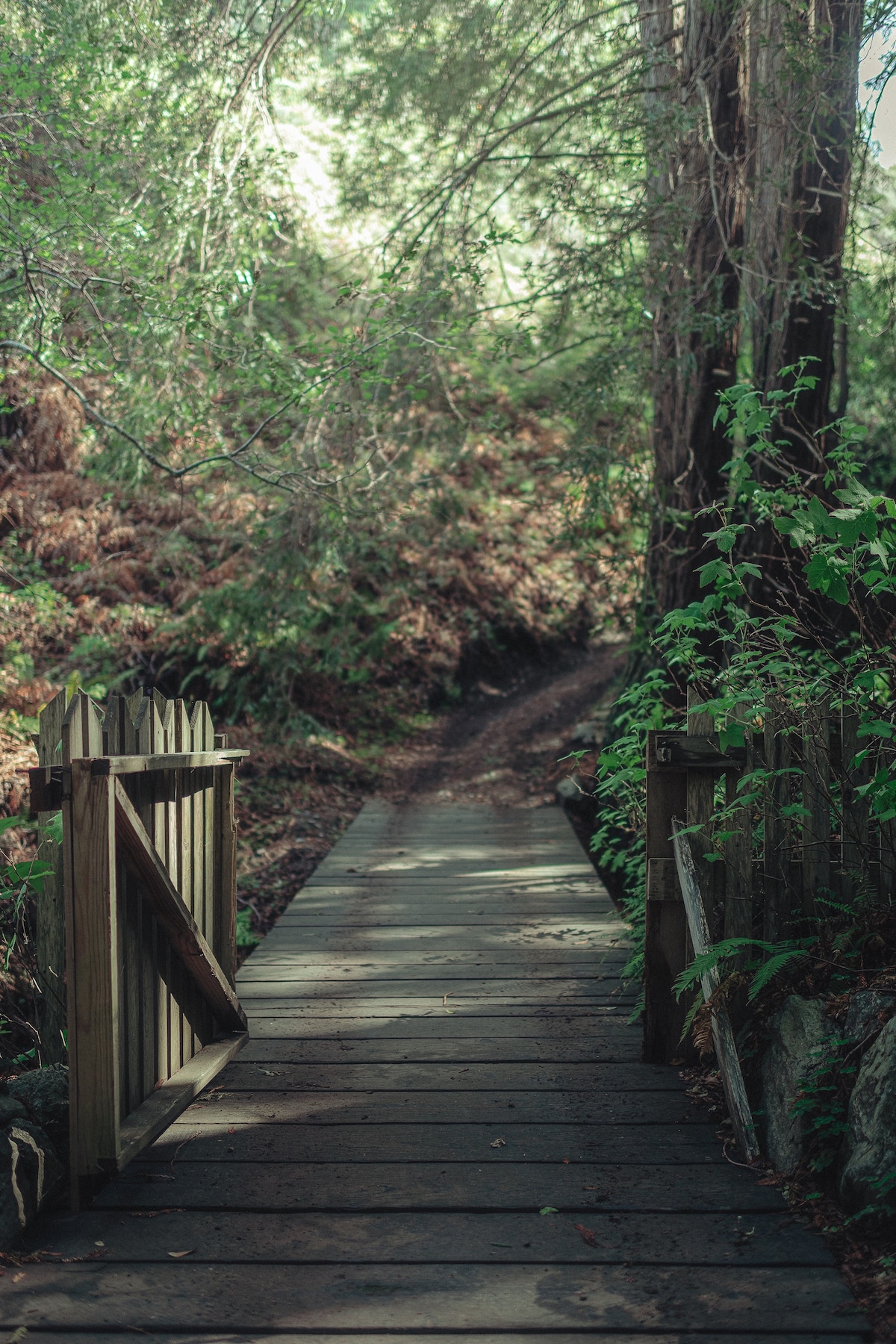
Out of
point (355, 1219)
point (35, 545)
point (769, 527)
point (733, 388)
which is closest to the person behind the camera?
point (355, 1219)

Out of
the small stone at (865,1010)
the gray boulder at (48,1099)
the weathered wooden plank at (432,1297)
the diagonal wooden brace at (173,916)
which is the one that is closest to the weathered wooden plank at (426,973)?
the diagonal wooden brace at (173,916)

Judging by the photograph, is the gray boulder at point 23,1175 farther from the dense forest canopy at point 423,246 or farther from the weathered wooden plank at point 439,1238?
the dense forest canopy at point 423,246

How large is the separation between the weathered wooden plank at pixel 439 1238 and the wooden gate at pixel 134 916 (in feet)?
0.99

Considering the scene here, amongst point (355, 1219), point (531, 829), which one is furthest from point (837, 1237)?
point (531, 829)

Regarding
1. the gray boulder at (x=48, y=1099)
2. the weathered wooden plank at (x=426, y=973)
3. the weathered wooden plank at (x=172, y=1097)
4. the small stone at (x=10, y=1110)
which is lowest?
the weathered wooden plank at (x=426, y=973)

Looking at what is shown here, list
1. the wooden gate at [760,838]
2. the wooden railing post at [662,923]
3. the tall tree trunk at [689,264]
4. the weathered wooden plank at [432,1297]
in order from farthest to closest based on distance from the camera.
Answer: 1. the tall tree trunk at [689,264]
2. the wooden railing post at [662,923]
3. the wooden gate at [760,838]
4. the weathered wooden plank at [432,1297]

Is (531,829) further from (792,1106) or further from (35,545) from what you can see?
(35,545)

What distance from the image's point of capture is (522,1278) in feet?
9.27

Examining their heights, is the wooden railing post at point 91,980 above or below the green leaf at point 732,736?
below

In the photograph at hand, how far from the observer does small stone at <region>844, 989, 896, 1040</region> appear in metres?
3.31

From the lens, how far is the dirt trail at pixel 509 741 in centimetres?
1125

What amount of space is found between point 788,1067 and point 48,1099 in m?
2.71

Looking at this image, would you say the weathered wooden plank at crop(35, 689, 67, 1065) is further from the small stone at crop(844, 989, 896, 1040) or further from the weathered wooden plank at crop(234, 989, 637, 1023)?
the small stone at crop(844, 989, 896, 1040)

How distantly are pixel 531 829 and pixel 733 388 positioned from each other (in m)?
5.59
